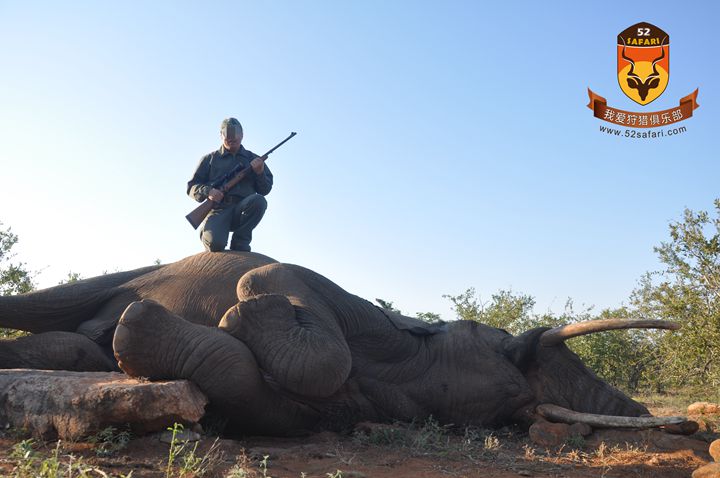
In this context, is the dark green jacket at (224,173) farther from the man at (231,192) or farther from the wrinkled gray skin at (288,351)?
the wrinkled gray skin at (288,351)

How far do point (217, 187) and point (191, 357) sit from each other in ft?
10.2

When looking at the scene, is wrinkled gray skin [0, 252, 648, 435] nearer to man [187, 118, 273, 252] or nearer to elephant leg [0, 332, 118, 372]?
elephant leg [0, 332, 118, 372]

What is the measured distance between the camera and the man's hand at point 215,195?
21.8 feet

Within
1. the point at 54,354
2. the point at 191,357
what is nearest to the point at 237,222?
the point at 54,354

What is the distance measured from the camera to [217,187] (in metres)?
6.82

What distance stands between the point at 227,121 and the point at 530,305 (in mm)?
8785

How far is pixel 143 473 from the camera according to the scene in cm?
293

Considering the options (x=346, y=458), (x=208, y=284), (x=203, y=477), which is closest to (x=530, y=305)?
(x=208, y=284)

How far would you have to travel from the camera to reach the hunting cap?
6965mm

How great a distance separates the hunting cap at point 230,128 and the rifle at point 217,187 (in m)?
0.37

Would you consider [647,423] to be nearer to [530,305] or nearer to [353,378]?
[353,378]

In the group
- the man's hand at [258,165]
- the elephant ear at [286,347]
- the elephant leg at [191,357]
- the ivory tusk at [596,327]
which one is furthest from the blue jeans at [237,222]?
the ivory tusk at [596,327]

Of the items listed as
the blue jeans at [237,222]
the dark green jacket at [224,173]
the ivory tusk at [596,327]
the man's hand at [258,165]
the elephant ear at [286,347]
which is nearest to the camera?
the elephant ear at [286,347]

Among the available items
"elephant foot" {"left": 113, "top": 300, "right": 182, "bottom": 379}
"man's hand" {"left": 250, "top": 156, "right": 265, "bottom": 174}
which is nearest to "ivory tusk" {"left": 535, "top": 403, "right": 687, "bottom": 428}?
"elephant foot" {"left": 113, "top": 300, "right": 182, "bottom": 379}
